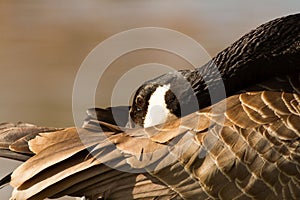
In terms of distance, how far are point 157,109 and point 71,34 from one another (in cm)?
534

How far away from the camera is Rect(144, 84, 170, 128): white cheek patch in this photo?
518cm

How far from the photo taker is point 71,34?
10.4 meters

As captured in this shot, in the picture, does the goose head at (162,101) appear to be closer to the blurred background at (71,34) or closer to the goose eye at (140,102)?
the goose eye at (140,102)

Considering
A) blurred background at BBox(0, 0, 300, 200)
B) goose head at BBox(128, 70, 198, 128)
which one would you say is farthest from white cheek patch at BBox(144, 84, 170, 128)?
blurred background at BBox(0, 0, 300, 200)

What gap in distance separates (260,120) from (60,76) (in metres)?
4.74

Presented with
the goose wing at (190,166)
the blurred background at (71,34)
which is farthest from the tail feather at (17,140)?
the blurred background at (71,34)

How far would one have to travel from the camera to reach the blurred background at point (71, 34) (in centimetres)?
857

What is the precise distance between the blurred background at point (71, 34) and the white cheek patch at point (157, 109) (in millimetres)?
2854

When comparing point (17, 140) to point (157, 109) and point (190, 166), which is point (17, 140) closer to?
point (157, 109)

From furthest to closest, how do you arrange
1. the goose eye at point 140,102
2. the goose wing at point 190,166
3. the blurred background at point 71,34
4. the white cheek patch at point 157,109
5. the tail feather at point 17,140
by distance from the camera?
the blurred background at point 71,34 < the goose eye at point 140,102 < the white cheek patch at point 157,109 < the tail feather at point 17,140 < the goose wing at point 190,166

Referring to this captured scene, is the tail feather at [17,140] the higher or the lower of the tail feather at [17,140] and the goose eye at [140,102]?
the higher

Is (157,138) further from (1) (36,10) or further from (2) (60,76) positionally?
(1) (36,10)

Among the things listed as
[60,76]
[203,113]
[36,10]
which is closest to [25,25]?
[36,10]

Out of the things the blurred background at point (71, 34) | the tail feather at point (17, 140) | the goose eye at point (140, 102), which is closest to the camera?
the tail feather at point (17, 140)
